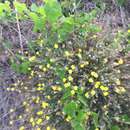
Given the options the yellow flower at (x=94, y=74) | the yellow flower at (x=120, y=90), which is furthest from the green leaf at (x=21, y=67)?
the yellow flower at (x=120, y=90)

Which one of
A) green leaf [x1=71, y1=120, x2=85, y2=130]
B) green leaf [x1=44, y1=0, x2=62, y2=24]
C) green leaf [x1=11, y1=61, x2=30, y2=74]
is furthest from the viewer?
green leaf [x1=11, y1=61, x2=30, y2=74]

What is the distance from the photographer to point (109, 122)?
2.46 metres

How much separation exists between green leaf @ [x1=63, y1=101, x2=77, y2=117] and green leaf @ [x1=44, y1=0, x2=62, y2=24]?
53cm

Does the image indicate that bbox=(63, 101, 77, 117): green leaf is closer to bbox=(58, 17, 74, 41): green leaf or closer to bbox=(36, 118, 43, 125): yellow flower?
bbox=(36, 118, 43, 125): yellow flower

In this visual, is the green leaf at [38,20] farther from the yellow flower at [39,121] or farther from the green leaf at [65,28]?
the yellow flower at [39,121]

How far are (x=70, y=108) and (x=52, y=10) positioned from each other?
1.99 ft

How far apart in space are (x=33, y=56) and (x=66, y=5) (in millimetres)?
544

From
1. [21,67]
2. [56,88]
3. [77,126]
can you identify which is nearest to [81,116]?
[77,126]

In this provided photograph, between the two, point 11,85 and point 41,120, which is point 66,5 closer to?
point 11,85

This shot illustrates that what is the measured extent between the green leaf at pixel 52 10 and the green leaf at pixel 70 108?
1.74 feet

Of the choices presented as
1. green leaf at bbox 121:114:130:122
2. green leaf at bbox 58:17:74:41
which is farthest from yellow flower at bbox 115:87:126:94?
green leaf at bbox 58:17:74:41

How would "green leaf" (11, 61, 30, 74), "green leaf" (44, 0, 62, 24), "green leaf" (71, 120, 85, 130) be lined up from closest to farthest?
"green leaf" (71, 120, 85, 130) < "green leaf" (44, 0, 62, 24) < "green leaf" (11, 61, 30, 74)

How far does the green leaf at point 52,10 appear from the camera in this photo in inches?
98.7

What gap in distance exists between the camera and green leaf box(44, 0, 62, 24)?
8.23 feet
